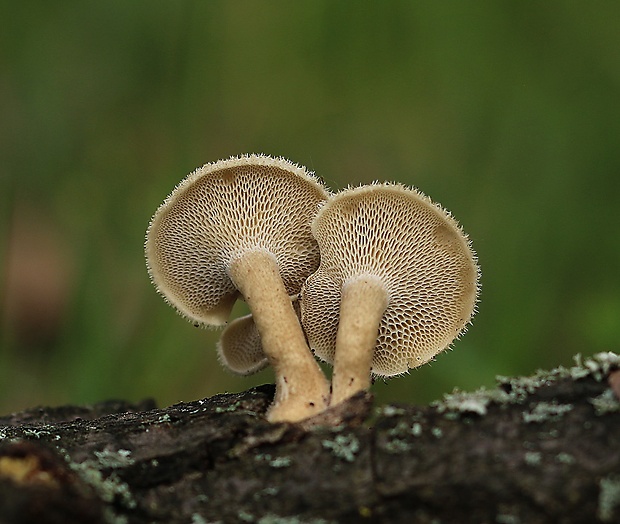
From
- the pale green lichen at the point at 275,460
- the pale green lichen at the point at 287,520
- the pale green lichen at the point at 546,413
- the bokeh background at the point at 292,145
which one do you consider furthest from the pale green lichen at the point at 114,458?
the bokeh background at the point at 292,145

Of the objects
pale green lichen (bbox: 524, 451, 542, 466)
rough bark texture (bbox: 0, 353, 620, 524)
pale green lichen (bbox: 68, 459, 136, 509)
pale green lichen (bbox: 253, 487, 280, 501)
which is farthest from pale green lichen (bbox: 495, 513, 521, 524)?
pale green lichen (bbox: 68, 459, 136, 509)

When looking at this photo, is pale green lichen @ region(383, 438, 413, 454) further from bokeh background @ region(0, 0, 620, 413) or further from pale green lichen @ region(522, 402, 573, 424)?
bokeh background @ region(0, 0, 620, 413)

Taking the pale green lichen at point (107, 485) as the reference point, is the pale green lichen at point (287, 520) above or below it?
below

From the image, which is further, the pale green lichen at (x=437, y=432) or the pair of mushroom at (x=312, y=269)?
the pair of mushroom at (x=312, y=269)

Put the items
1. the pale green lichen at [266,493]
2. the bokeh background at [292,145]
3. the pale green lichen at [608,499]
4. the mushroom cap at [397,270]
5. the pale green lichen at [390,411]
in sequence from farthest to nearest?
the bokeh background at [292,145] < the mushroom cap at [397,270] < the pale green lichen at [390,411] < the pale green lichen at [266,493] < the pale green lichen at [608,499]

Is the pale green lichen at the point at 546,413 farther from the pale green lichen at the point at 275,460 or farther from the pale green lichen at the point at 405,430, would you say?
the pale green lichen at the point at 275,460

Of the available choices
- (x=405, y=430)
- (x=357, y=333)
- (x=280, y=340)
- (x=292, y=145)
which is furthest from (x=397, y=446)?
(x=292, y=145)

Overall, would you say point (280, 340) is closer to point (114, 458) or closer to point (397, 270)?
point (397, 270)
